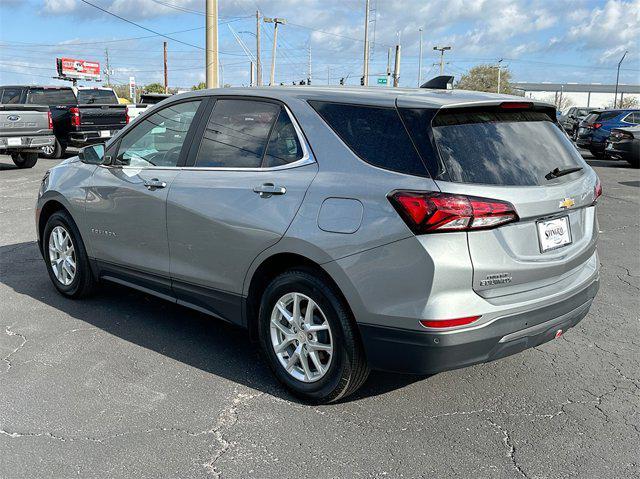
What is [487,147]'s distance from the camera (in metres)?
3.29

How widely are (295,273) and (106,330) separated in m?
1.97

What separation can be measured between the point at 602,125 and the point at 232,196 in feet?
64.3

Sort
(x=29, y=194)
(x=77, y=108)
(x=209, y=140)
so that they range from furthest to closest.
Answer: (x=77, y=108), (x=29, y=194), (x=209, y=140)

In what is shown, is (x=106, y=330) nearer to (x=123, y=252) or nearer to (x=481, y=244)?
(x=123, y=252)

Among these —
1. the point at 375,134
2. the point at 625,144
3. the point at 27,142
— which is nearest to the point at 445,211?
the point at 375,134

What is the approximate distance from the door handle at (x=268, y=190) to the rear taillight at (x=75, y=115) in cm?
1512

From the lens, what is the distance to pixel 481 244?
3076mm

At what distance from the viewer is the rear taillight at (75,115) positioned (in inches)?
677

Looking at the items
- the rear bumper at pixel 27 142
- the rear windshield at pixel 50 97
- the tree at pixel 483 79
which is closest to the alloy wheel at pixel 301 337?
the rear bumper at pixel 27 142

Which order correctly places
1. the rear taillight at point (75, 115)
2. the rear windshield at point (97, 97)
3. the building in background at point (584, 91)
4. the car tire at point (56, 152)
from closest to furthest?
1. the rear taillight at point (75, 115)
2. the car tire at point (56, 152)
3. the rear windshield at point (97, 97)
4. the building in background at point (584, 91)

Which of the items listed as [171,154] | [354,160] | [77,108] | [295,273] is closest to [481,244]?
[354,160]

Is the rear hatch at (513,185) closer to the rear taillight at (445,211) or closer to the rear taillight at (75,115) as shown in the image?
the rear taillight at (445,211)

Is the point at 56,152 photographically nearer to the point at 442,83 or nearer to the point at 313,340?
the point at 442,83

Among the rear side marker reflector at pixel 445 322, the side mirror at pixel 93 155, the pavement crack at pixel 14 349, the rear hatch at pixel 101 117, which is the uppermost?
the rear hatch at pixel 101 117
